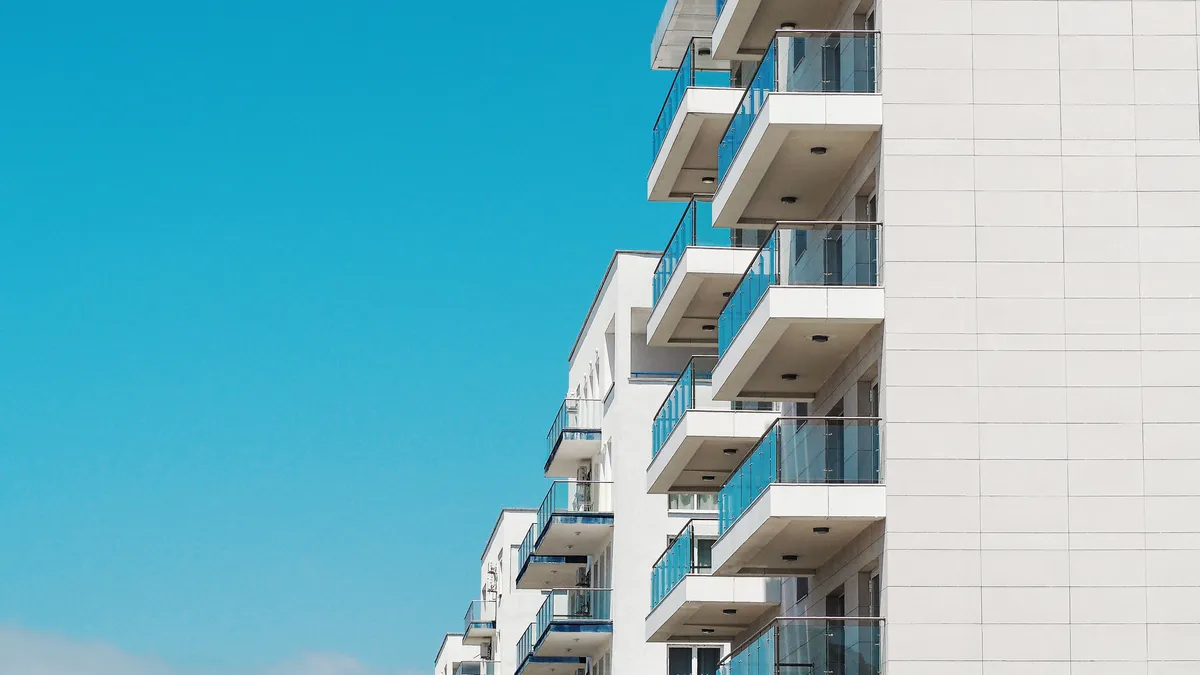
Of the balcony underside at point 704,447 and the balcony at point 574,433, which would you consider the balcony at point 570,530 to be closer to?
the balcony at point 574,433

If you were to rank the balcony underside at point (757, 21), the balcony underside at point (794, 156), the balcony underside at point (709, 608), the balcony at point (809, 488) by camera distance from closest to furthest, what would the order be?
the balcony at point (809, 488) < the balcony underside at point (794, 156) < the balcony underside at point (757, 21) < the balcony underside at point (709, 608)

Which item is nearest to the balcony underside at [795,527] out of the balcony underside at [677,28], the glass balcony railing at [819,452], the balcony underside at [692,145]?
the glass balcony railing at [819,452]

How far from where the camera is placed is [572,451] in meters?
63.8

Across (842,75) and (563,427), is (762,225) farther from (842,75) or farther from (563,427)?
(563,427)

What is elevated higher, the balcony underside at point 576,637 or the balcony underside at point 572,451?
the balcony underside at point 572,451

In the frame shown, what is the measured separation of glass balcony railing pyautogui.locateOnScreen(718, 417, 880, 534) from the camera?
30.5 metres

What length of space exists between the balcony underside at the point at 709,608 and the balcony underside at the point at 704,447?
8.02 feet

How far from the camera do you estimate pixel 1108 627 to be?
2936 cm

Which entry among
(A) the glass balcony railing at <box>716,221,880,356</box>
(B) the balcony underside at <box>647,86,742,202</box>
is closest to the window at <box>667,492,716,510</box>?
(B) the balcony underside at <box>647,86,742,202</box>

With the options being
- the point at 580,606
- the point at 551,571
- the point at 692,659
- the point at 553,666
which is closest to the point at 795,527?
the point at 692,659

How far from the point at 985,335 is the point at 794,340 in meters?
3.35

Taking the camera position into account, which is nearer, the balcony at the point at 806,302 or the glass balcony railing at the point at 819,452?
the glass balcony railing at the point at 819,452

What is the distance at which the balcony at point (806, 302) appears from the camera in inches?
1220

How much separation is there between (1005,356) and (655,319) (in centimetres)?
1463
